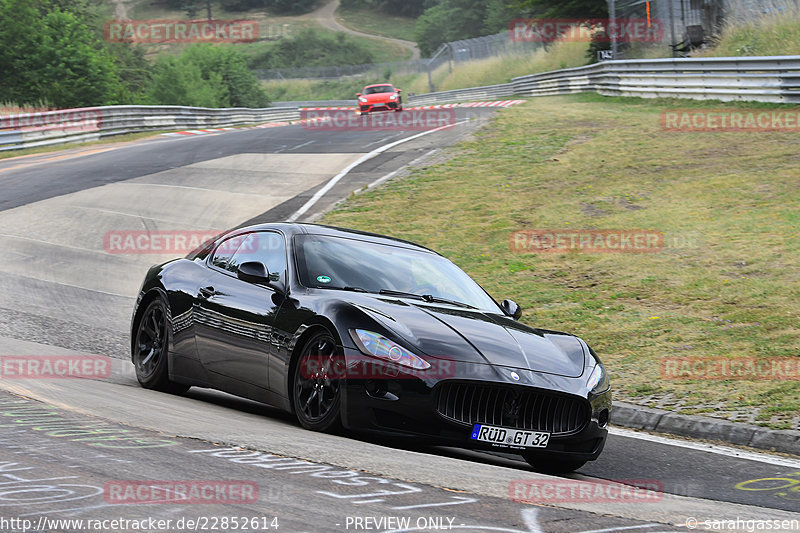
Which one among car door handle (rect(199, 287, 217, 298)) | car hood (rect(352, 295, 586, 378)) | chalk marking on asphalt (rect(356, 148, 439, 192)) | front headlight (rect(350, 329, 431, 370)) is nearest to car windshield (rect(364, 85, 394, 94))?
chalk marking on asphalt (rect(356, 148, 439, 192))

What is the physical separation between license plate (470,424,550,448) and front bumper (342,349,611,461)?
3 centimetres

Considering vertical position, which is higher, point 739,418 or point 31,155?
point 31,155

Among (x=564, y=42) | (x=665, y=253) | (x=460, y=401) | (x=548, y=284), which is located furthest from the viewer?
(x=564, y=42)

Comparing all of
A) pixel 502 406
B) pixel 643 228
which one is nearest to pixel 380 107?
pixel 643 228

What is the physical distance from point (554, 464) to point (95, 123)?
106 feet

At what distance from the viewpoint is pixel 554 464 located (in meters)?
6.35

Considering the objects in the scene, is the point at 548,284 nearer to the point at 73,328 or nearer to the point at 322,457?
the point at 73,328

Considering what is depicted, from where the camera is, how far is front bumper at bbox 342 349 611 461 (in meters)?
5.86

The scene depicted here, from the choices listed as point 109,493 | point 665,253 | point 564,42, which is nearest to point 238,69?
point 564,42

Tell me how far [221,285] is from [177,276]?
829 millimetres

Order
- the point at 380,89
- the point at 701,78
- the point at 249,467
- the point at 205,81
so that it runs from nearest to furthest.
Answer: the point at 249,467 → the point at 701,78 → the point at 380,89 → the point at 205,81

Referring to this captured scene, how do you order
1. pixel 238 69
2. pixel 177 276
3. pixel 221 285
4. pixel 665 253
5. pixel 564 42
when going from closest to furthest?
pixel 221 285, pixel 177 276, pixel 665 253, pixel 564 42, pixel 238 69

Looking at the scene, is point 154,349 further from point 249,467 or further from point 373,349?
point 249,467

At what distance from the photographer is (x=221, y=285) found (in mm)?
7609
